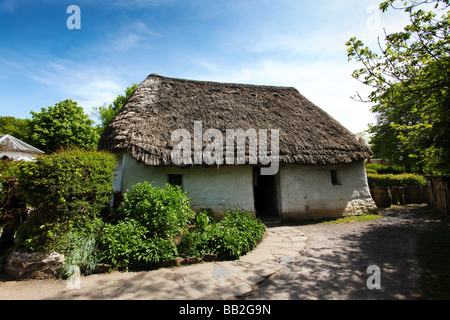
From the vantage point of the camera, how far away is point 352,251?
536 centimetres

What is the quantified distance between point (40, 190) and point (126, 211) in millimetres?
1762

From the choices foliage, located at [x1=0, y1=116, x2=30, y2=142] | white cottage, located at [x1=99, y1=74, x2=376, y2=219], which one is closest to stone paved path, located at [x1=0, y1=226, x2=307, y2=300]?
white cottage, located at [x1=99, y1=74, x2=376, y2=219]

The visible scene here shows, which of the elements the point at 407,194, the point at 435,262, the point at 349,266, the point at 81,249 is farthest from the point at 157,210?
the point at 407,194

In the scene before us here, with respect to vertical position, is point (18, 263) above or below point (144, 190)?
below

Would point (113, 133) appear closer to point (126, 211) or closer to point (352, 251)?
point (126, 211)

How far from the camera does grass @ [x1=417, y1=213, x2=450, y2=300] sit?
338 centimetres

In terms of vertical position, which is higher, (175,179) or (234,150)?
(234,150)

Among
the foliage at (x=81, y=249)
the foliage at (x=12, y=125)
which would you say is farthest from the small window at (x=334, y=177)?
the foliage at (x=12, y=125)

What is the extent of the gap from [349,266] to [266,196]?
6539 millimetres

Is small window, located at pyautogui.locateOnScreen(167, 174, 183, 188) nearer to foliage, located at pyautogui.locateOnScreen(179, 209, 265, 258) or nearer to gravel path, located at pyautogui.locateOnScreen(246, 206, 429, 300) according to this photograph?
foliage, located at pyautogui.locateOnScreen(179, 209, 265, 258)

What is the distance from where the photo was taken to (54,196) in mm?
4211

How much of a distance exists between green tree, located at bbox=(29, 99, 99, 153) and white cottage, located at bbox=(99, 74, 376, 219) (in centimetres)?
1219

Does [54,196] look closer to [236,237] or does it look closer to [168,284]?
[168,284]
